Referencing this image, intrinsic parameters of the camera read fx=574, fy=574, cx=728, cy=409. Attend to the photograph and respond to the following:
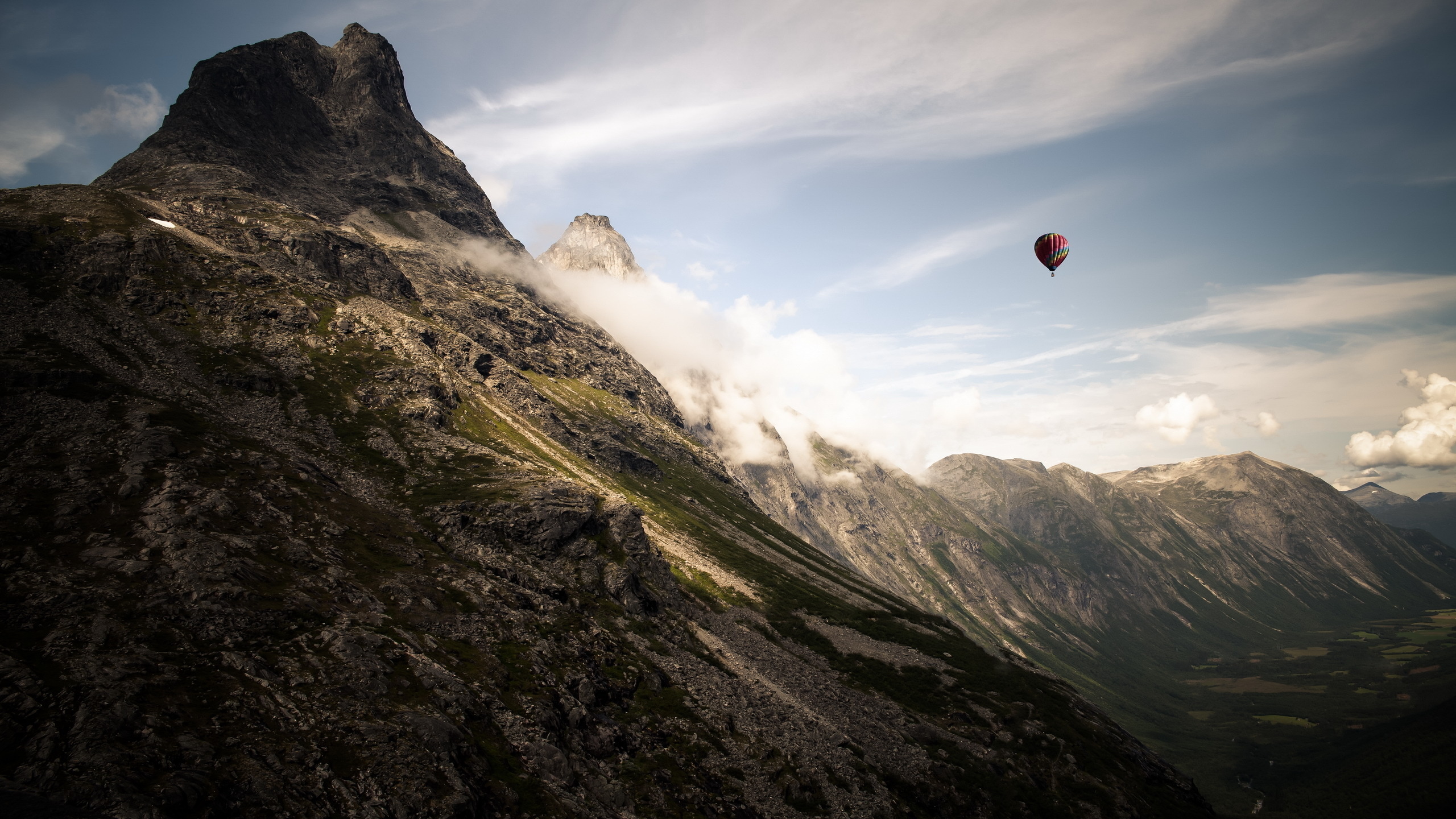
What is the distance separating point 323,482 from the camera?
274 feet

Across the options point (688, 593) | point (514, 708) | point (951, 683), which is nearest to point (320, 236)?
point (688, 593)

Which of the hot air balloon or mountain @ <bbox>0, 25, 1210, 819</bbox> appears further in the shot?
the hot air balloon

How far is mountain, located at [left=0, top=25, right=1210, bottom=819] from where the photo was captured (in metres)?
37.7

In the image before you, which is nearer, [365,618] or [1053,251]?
[365,618]

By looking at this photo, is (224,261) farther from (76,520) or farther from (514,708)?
(514,708)

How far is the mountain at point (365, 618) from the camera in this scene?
37688 mm

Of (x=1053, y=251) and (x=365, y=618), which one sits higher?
(x=1053, y=251)

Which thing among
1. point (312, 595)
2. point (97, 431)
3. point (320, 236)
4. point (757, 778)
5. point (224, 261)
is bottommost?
point (757, 778)

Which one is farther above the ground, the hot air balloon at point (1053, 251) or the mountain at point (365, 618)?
the hot air balloon at point (1053, 251)

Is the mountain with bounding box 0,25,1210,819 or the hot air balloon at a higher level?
the hot air balloon

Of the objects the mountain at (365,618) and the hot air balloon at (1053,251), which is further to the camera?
the hot air balloon at (1053,251)

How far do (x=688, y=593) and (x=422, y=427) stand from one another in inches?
2598

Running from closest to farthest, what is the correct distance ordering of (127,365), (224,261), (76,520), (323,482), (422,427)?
(76,520) → (323,482) → (127,365) → (422,427) → (224,261)

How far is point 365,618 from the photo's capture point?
56500 mm
